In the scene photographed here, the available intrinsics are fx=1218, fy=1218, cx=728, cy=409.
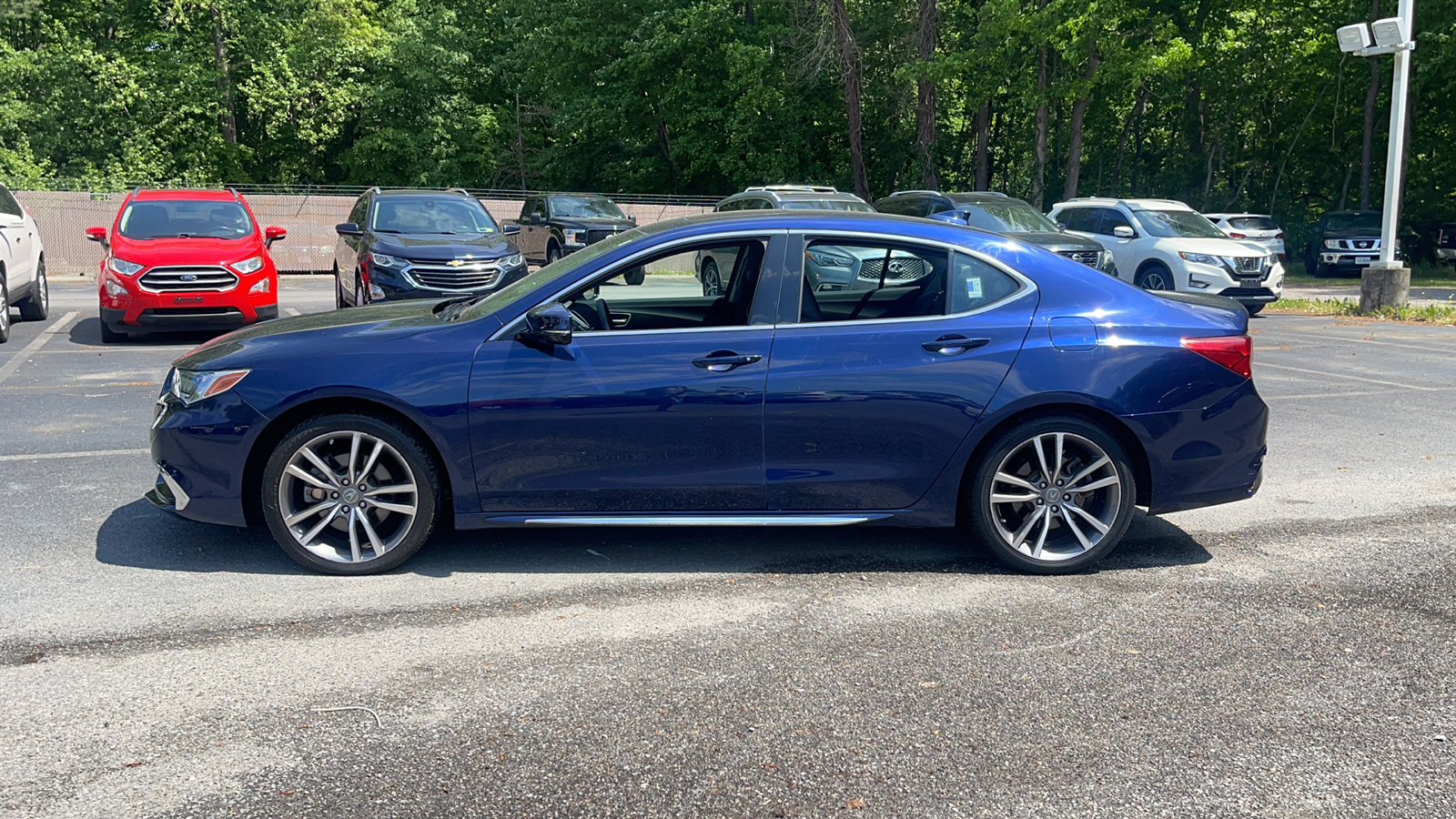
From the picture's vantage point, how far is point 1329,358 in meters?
13.3

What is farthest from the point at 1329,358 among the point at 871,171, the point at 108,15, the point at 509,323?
the point at 108,15

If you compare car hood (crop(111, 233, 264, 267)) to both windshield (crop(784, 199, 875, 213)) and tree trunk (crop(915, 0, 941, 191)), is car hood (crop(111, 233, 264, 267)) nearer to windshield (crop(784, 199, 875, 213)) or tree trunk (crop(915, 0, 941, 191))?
windshield (crop(784, 199, 875, 213))

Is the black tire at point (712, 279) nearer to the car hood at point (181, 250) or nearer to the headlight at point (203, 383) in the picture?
the headlight at point (203, 383)

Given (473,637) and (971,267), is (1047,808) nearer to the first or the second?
(473,637)

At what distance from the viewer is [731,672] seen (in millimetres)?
4258

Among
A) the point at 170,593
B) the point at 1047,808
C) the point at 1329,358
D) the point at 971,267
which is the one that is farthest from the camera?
the point at 1329,358

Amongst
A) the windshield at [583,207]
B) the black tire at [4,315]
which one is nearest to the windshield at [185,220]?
the black tire at [4,315]

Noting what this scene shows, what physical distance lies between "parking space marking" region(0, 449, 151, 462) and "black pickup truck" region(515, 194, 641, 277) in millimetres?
15728

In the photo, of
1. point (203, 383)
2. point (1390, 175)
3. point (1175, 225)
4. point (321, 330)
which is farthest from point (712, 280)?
point (1390, 175)

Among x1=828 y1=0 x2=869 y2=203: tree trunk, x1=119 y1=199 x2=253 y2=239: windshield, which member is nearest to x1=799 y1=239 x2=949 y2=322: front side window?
x1=119 y1=199 x2=253 y2=239: windshield

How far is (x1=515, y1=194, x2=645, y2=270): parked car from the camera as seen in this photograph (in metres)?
23.7

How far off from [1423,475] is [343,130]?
40752mm

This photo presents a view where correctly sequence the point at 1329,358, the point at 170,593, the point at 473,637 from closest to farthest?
the point at 473,637 < the point at 170,593 < the point at 1329,358

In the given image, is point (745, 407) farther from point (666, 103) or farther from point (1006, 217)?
point (666, 103)
